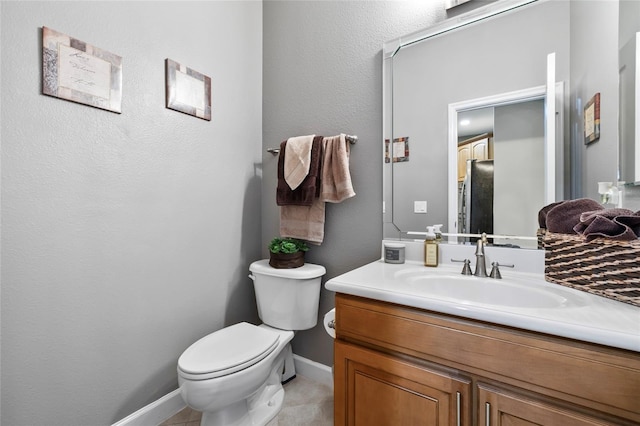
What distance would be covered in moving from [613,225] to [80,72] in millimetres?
1885

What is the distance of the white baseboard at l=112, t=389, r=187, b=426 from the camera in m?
1.31

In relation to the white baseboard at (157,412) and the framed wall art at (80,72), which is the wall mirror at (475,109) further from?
the white baseboard at (157,412)

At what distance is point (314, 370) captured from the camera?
5.70ft

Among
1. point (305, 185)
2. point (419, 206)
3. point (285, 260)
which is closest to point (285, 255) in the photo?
point (285, 260)

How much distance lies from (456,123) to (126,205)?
1527 millimetres

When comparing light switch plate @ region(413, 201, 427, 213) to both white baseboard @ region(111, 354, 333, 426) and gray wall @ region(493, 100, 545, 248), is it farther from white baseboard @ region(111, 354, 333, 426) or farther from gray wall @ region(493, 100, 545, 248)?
white baseboard @ region(111, 354, 333, 426)

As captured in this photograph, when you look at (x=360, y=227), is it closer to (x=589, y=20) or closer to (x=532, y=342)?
(x=532, y=342)

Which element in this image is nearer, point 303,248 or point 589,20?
point 589,20

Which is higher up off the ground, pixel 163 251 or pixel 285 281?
pixel 163 251

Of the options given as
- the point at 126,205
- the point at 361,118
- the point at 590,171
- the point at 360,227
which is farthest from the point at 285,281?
the point at 590,171

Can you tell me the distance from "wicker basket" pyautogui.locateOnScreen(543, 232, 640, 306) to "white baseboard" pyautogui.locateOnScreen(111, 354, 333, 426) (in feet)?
4.17

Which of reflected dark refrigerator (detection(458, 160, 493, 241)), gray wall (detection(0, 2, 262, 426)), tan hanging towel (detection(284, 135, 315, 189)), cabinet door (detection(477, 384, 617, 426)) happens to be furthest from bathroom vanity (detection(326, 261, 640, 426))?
gray wall (detection(0, 2, 262, 426))

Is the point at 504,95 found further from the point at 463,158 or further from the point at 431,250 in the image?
A: the point at 431,250

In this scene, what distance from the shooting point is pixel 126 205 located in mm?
1288
